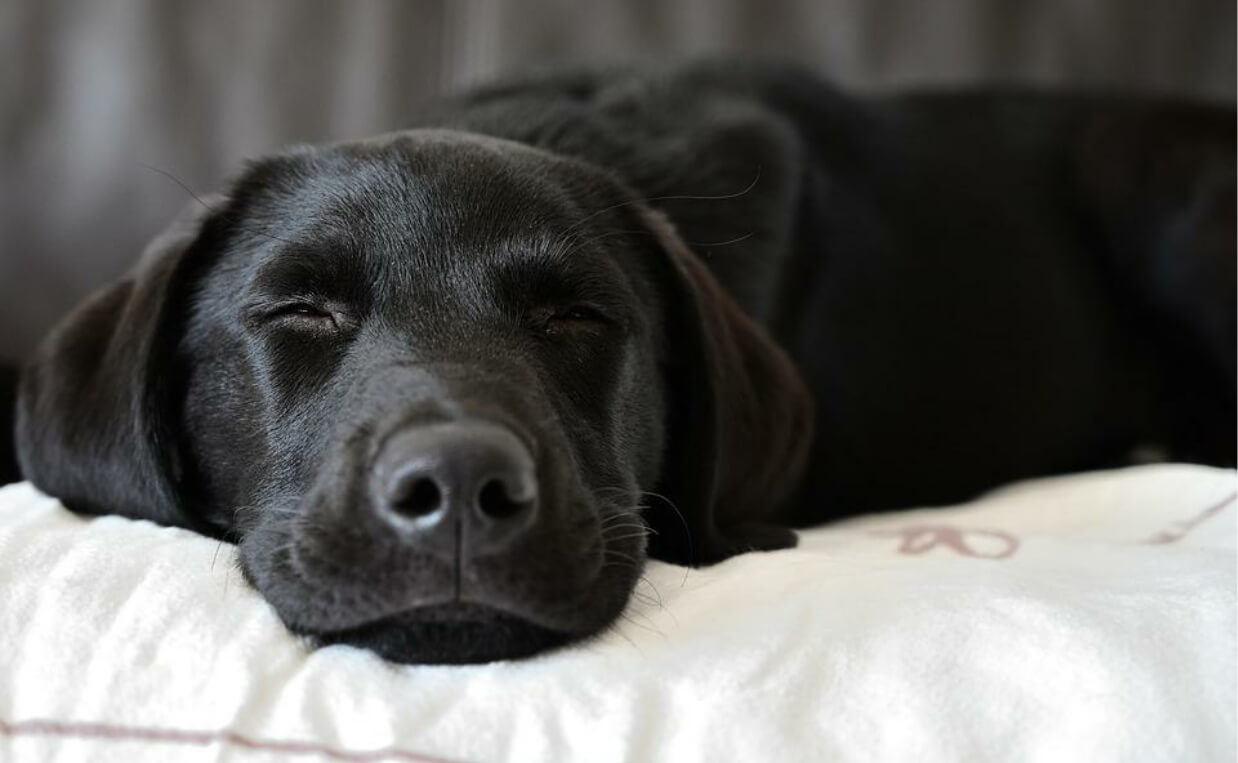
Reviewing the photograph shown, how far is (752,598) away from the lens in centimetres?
112

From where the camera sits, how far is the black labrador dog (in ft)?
3.50

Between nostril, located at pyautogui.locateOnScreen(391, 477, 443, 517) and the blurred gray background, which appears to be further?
the blurred gray background

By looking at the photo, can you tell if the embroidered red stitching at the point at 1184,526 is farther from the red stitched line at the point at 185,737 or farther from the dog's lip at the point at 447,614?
the red stitched line at the point at 185,737

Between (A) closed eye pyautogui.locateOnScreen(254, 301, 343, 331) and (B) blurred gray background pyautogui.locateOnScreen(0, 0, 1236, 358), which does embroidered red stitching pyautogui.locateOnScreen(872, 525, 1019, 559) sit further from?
(B) blurred gray background pyautogui.locateOnScreen(0, 0, 1236, 358)

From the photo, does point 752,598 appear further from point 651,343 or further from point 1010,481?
point 1010,481

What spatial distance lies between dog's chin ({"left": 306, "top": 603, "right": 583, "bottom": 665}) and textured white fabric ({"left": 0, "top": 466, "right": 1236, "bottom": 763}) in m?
0.03

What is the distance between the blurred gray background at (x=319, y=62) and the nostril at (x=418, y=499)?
1.47m

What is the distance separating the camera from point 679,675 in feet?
3.23

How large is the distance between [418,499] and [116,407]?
Answer: 56cm

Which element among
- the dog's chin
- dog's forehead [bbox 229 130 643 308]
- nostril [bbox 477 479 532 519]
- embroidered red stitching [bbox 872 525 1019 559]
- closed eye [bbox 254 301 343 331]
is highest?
dog's forehead [bbox 229 130 643 308]

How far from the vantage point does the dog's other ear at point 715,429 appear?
4.82 feet

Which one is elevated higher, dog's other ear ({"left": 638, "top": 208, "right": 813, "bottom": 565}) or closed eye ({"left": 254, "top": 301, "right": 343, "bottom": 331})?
closed eye ({"left": 254, "top": 301, "right": 343, "bottom": 331})

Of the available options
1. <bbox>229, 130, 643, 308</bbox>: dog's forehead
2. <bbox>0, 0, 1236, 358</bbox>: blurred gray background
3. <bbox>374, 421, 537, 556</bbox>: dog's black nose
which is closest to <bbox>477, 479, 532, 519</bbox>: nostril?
<bbox>374, 421, 537, 556</bbox>: dog's black nose

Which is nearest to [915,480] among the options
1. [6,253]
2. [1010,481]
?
[1010,481]
